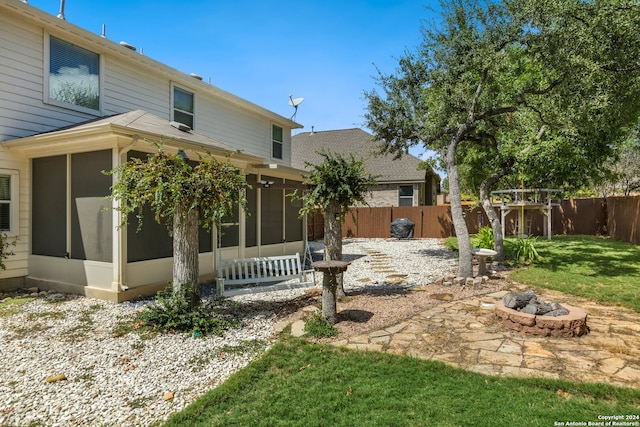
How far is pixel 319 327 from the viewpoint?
4742 mm

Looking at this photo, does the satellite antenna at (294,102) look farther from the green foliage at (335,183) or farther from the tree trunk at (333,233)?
the tree trunk at (333,233)

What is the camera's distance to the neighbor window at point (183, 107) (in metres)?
10.4

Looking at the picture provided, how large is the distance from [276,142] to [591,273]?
11086 mm

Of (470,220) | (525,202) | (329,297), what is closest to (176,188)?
(329,297)

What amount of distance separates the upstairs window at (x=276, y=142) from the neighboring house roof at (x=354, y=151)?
559 centimetres

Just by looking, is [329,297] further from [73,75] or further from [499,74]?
[73,75]

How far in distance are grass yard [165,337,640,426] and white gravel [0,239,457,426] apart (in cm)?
44

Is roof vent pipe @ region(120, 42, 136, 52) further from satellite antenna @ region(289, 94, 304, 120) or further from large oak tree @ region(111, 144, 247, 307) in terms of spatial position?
satellite antenna @ region(289, 94, 304, 120)

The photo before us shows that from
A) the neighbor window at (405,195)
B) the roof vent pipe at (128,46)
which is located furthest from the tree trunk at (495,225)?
the roof vent pipe at (128,46)

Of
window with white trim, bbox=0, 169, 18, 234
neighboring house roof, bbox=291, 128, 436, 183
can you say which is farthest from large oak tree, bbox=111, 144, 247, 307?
neighboring house roof, bbox=291, 128, 436, 183

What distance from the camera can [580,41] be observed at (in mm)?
7223

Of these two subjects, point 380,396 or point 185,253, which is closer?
point 380,396

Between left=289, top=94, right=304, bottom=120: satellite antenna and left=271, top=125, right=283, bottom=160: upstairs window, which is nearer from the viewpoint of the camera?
left=271, top=125, right=283, bottom=160: upstairs window

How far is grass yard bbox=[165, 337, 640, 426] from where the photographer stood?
2.76 metres
